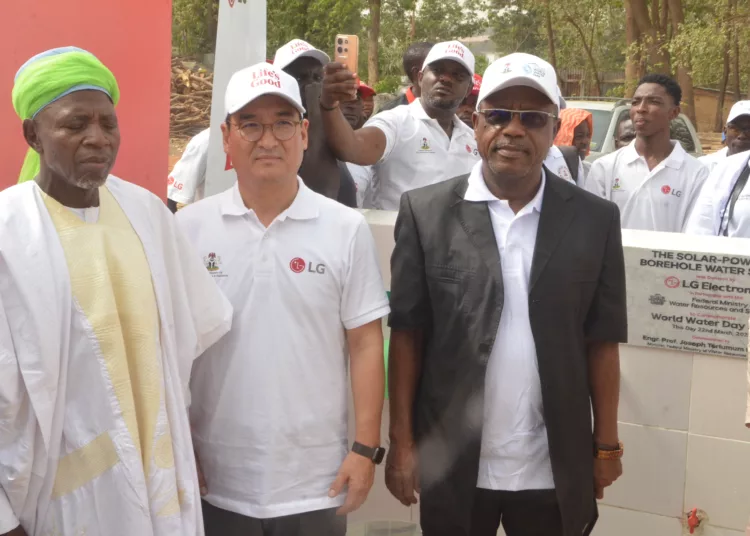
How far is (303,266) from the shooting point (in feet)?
8.36

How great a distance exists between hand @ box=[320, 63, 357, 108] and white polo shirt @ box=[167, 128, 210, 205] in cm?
146

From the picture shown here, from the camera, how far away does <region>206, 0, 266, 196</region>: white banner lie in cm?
352

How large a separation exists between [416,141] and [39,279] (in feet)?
8.93

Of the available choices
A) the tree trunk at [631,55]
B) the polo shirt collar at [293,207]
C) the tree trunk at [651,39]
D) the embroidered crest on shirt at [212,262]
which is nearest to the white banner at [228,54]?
the polo shirt collar at [293,207]

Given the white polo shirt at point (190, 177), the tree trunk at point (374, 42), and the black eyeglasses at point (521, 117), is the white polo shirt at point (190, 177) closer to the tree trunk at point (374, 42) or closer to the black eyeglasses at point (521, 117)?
the black eyeglasses at point (521, 117)

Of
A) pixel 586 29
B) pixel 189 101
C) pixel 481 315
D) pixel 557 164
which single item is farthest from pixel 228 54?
pixel 586 29

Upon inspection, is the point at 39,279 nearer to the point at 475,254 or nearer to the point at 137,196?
the point at 137,196

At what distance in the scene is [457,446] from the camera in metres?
2.61

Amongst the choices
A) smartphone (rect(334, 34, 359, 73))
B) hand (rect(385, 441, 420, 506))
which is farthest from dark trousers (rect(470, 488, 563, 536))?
smartphone (rect(334, 34, 359, 73))

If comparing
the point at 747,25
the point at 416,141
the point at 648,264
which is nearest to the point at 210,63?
the point at 747,25

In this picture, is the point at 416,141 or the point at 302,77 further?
the point at 416,141

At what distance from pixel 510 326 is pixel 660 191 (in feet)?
9.89

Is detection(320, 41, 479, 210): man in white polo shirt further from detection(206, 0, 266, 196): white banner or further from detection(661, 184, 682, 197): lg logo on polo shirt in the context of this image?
detection(661, 184, 682, 197): lg logo on polo shirt

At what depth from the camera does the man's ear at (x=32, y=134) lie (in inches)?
86.0
